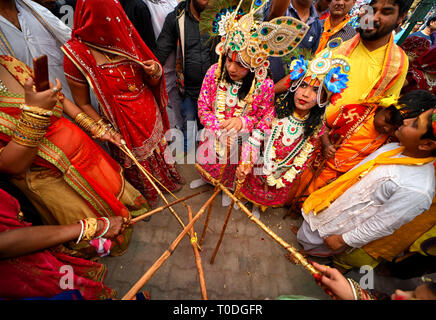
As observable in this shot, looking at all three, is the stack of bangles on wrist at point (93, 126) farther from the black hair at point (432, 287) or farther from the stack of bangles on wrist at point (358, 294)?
the black hair at point (432, 287)

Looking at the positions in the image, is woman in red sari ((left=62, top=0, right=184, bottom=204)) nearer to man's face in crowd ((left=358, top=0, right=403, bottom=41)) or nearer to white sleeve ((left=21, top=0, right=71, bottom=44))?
white sleeve ((left=21, top=0, right=71, bottom=44))

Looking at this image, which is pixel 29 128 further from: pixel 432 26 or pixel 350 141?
pixel 432 26

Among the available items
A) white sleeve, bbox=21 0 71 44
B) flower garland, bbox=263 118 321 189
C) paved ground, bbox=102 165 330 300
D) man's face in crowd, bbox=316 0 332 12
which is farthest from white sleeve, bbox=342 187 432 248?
man's face in crowd, bbox=316 0 332 12

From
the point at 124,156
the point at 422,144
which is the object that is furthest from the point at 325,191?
the point at 124,156

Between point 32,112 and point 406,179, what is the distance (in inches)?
108

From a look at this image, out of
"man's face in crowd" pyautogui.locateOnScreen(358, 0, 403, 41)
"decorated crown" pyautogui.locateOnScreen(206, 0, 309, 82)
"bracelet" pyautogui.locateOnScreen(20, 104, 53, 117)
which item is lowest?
"bracelet" pyautogui.locateOnScreen(20, 104, 53, 117)

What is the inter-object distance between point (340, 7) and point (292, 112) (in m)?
2.43

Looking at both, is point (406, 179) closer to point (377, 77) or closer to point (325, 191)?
point (325, 191)

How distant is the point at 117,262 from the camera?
7.03ft

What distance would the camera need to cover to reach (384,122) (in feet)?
6.17

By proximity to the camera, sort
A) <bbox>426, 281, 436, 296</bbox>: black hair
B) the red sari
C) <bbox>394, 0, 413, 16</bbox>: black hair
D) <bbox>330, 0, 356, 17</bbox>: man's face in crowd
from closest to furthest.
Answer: <bbox>426, 281, 436, 296</bbox>: black hair, the red sari, <bbox>394, 0, 413, 16</bbox>: black hair, <bbox>330, 0, 356, 17</bbox>: man's face in crowd

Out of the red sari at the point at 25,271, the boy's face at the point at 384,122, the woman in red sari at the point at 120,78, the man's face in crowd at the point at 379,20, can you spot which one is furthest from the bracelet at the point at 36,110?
the man's face in crowd at the point at 379,20

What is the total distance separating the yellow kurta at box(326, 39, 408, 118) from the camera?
7.03ft

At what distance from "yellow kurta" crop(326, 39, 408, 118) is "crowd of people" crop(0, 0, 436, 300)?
13mm
